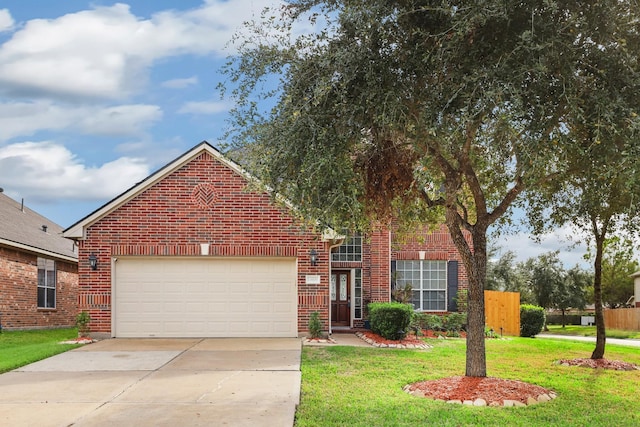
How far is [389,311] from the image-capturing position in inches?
770

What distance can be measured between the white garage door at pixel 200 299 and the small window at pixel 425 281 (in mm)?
6684

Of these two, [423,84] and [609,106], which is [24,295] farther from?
[609,106]

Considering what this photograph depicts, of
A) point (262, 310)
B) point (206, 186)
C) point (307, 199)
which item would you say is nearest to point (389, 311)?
point (262, 310)

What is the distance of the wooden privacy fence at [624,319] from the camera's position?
3922 cm

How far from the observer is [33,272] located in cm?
2577

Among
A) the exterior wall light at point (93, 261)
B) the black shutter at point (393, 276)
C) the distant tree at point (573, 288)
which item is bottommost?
the distant tree at point (573, 288)

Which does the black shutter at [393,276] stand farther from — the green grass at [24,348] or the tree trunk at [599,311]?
the green grass at [24,348]

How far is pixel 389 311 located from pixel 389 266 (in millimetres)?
4767

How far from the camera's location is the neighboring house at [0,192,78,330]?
2369 cm

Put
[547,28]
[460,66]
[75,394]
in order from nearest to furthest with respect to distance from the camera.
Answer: [547,28]
[460,66]
[75,394]

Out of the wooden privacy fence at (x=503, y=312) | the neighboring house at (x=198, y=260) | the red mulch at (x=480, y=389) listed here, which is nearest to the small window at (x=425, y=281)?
the wooden privacy fence at (x=503, y=312)

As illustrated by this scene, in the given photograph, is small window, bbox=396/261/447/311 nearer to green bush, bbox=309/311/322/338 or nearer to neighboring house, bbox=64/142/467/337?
neighboring house, bbox=64/142/467/337

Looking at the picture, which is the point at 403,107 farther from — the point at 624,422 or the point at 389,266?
the point at 389,266

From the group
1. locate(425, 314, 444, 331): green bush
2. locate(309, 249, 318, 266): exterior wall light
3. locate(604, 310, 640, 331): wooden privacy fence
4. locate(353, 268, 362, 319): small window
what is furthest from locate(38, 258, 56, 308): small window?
locate(604, 310, 640, 331): wooden privacy fence
